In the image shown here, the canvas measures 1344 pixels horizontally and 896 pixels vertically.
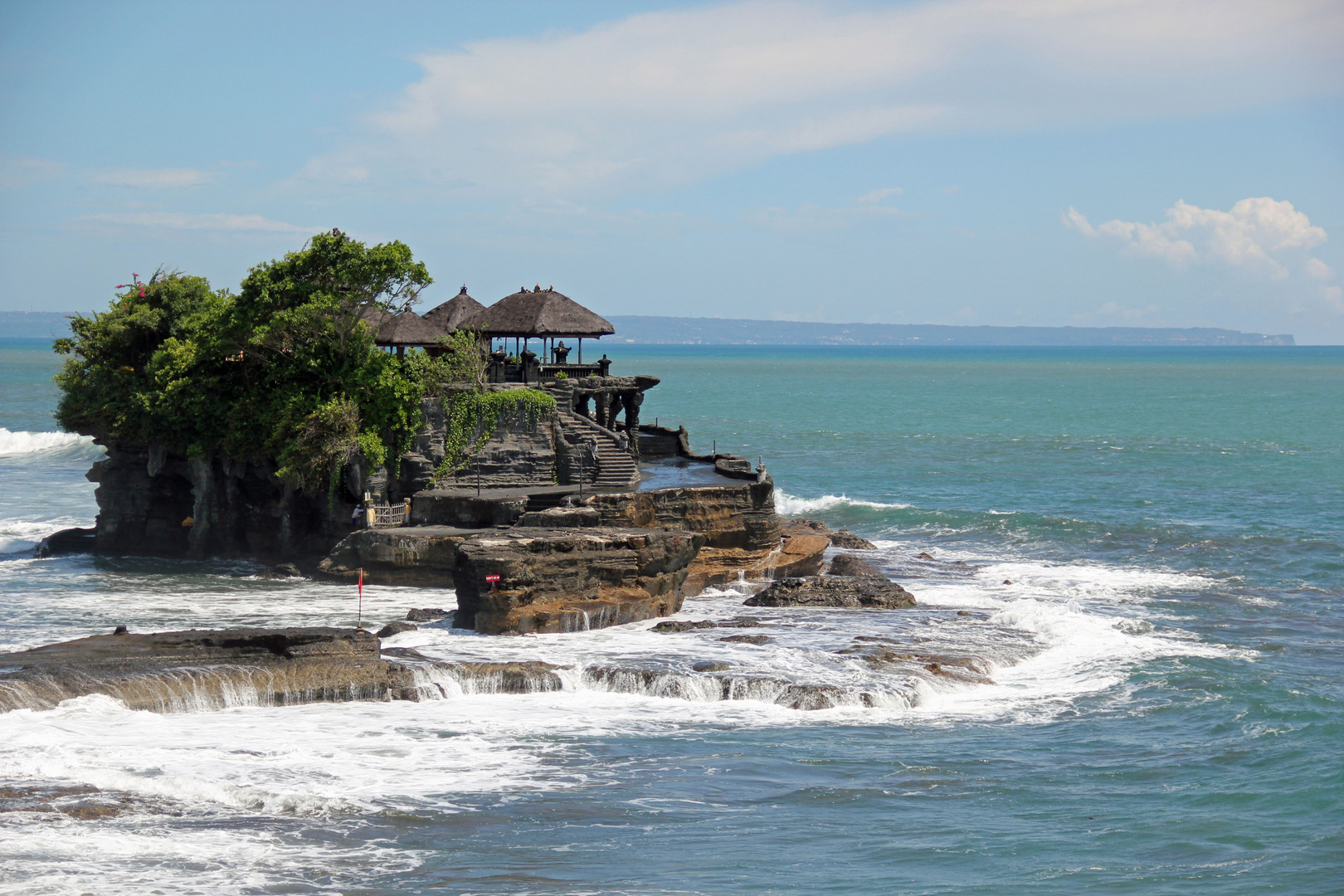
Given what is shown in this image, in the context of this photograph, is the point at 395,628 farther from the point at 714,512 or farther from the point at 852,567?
the point at 852,567

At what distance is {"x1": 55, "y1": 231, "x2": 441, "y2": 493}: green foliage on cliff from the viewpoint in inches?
1423

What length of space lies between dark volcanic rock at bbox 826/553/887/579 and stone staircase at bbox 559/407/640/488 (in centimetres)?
665

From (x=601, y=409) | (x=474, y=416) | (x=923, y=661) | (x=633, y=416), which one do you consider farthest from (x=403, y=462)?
(x=923, y=661)

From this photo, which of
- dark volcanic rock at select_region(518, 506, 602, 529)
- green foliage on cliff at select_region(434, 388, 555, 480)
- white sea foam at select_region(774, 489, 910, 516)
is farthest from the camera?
white sea foam at select_region(774, 489, 910, 516)

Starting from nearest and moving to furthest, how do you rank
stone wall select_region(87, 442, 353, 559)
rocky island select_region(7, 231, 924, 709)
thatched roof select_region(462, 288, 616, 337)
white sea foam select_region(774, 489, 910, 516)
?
rocky island select_region(7, 231, 924, 709) < stone wall select_region(87, 442, 353, 559) < thatched roof select_region(462, 288, 616, 337) < white sea foam select_region(774, 489, 910, 516)

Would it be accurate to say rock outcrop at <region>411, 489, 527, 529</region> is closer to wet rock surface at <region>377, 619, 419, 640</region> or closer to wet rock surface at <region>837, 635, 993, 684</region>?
wet rock surface at <region>377, 619, 419, 640</region>

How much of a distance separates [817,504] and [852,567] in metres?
16.2

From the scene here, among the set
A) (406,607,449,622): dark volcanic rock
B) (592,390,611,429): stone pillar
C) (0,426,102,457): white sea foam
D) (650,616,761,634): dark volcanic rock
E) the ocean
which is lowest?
the ocean

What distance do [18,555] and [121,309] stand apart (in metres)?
8.67

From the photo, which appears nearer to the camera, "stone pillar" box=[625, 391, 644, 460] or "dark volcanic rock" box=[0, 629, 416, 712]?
"dark volcanic rock" box=[0, 629, 416, 712]

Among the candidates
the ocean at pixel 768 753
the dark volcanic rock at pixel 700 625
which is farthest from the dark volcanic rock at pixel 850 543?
the dark volcanic rock at pixel 700 625

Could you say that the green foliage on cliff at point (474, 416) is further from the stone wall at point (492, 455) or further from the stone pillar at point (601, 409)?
the stone pillar at point (601, 409)

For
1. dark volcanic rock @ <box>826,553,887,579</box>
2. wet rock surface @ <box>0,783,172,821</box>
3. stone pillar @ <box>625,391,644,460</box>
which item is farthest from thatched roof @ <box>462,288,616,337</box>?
wet rock surface @ <box>0,783,172,821</box>

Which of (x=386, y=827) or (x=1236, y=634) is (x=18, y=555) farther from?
(x=1236, y=634)
